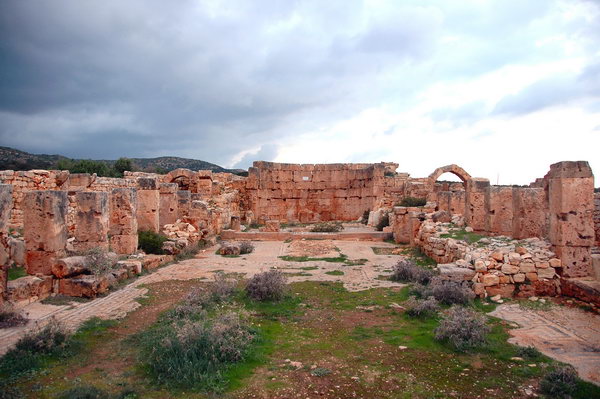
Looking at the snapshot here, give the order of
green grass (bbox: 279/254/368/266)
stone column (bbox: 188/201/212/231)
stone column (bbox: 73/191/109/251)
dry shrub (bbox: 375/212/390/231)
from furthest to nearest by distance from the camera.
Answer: dry shrub (bbox: 375/212/390/231), stone column (bbox: 188/201/212/231), green grass (bbox: 279/254/368/266), stone column (bbox: 73/191/109/251)

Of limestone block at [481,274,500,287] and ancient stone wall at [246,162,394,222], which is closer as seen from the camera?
limestone block at [481,274,500,287]

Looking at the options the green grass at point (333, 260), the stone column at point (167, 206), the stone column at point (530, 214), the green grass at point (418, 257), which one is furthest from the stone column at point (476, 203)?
the stone column at point (167, 206)

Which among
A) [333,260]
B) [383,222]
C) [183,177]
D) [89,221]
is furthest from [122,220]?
[383,222]

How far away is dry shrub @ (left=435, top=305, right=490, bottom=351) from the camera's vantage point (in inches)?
204

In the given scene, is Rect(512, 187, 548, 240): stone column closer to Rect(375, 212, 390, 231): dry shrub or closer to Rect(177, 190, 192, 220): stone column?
Rect(375, 212, 390, 231): dry shrub

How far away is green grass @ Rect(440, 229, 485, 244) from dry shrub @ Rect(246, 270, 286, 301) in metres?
5.41

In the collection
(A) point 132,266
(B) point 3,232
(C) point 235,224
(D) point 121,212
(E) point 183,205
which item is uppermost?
(E) point 183,205

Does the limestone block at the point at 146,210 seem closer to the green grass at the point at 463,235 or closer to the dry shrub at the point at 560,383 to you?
the green grass at the point at 463,235

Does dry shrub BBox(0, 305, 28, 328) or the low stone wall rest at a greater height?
the low stone wall

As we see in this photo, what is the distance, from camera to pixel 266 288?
7625 mm

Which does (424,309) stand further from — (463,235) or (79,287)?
(79,287)

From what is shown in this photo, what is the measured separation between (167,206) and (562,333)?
13.2 m

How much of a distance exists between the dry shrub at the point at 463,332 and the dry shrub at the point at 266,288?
3.06 metres

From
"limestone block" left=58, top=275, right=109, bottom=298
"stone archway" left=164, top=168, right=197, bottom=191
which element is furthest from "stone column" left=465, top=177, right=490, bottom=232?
"stone archway" left=164, top=168, right=197, bottom=191
